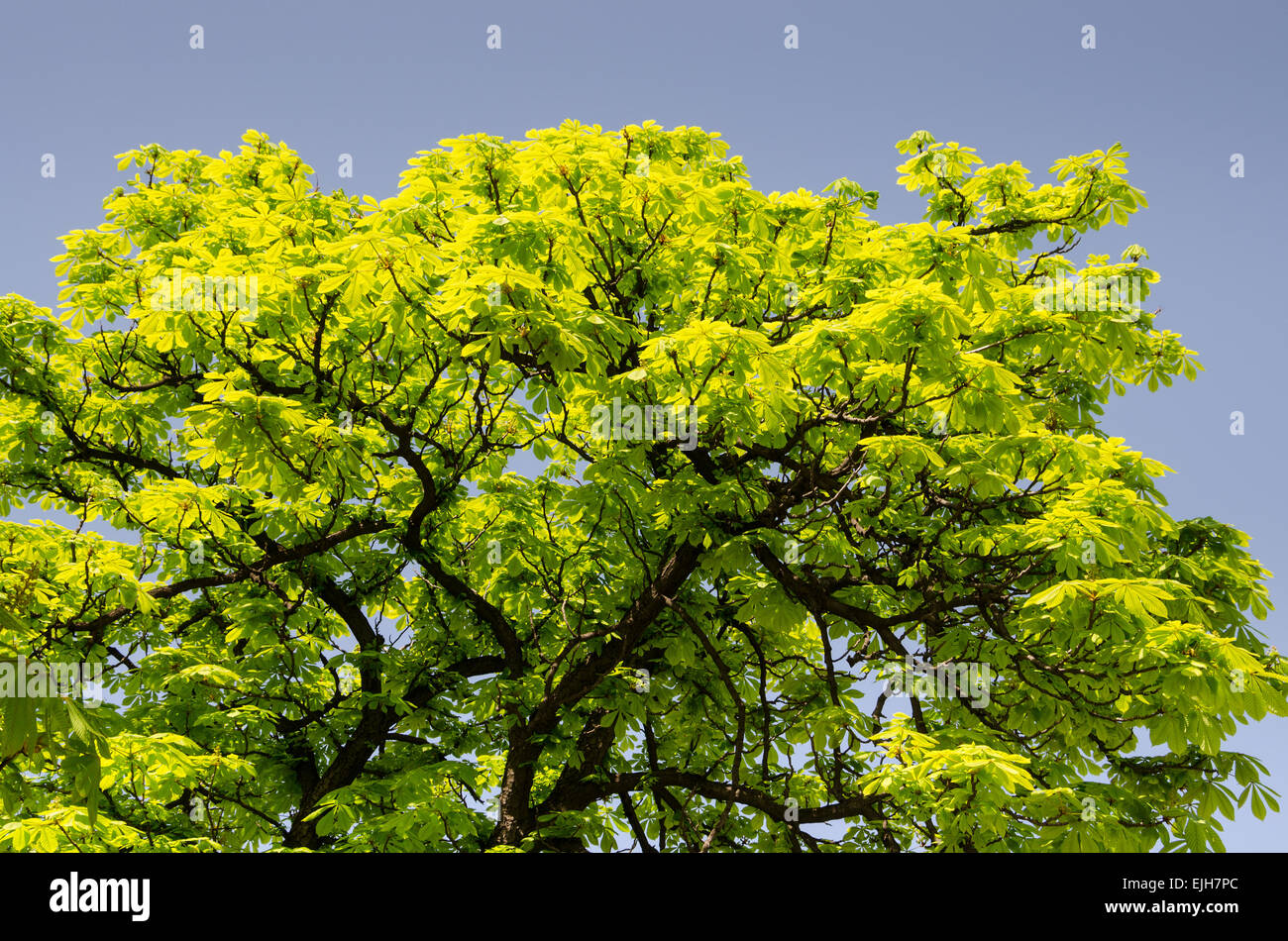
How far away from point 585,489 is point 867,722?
3.36 m

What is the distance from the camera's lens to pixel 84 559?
917cm

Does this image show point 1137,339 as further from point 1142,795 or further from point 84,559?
point 84,559

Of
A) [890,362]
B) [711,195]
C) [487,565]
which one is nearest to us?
[890,362]

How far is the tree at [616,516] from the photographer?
7.58 meters

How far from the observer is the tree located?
7.58 metres

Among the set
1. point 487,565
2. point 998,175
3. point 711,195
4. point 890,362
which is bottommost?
point 487,565

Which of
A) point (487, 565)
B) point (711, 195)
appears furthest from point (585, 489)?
point (711, 195)

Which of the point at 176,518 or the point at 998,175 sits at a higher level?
the point at 998,175

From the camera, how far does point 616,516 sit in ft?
30.0

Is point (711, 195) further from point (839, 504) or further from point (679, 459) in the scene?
point (839, 504)

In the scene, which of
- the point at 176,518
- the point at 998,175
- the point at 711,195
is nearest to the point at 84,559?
the point at 176,518
